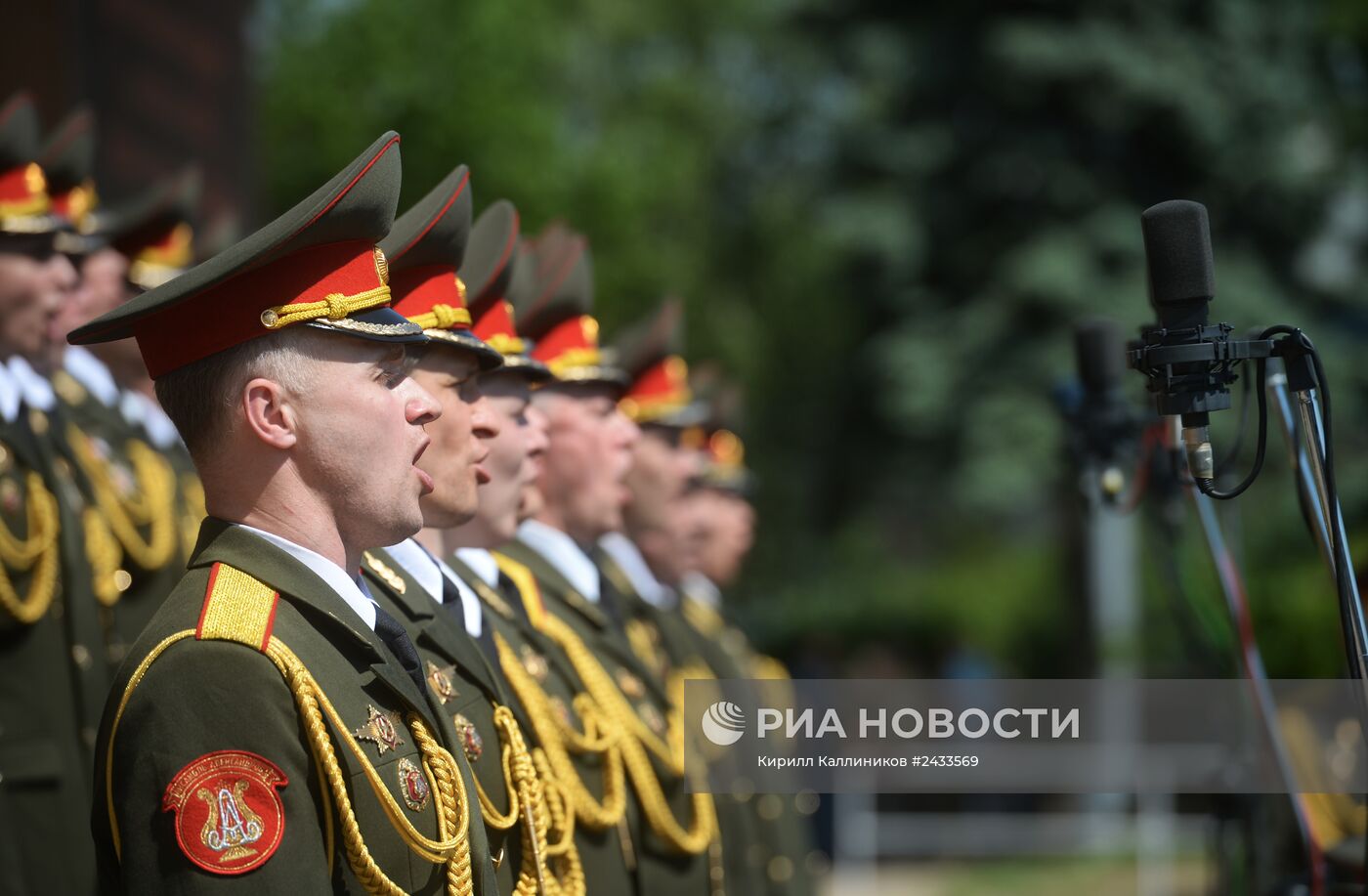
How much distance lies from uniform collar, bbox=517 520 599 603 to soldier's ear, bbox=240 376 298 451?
213 cm

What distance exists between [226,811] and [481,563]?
6.04 ft

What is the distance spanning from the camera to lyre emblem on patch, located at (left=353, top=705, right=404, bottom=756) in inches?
106

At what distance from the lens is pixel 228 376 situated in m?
2.77

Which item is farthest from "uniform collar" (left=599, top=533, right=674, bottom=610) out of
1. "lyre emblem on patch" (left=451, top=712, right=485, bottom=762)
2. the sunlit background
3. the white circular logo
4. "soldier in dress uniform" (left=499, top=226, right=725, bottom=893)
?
the sunlit background

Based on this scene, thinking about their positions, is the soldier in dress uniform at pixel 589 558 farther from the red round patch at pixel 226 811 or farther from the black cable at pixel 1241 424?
the red round patch at pixel 226 811

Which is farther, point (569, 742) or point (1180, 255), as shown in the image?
point (569, 742)

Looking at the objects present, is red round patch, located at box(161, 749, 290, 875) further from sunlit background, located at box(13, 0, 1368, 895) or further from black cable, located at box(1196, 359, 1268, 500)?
sunlit background, located at box(13, 0, 1368, 895)

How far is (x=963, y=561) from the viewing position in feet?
89.0

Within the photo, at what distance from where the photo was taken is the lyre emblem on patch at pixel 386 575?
3316 millimetres

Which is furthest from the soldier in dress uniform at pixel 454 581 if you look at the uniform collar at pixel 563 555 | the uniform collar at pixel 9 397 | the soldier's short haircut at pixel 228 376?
the uniform collar at pixel 9 397

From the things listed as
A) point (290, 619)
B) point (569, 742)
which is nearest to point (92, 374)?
point (569, 742)

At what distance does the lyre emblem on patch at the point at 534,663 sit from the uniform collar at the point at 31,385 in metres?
1.63

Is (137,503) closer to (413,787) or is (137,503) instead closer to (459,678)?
(459,678)

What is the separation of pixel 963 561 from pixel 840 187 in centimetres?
1027
